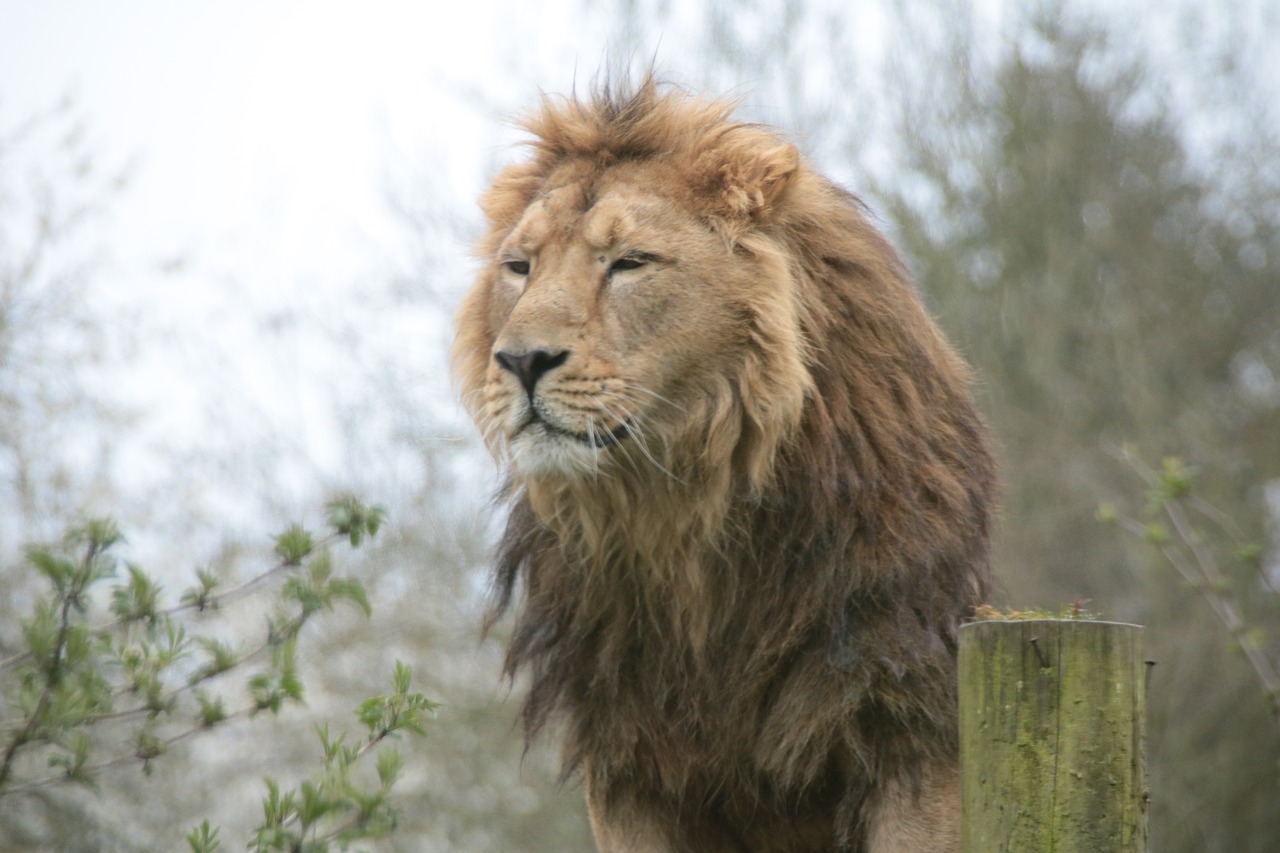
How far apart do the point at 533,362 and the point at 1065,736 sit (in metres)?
1.37

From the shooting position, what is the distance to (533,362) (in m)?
3.08

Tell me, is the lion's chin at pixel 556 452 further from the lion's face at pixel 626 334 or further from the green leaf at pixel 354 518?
the green leaf at pixel 354 518

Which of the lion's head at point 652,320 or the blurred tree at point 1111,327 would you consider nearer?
the lion's head at point 652,320

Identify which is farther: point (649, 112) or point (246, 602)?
point (246, 602)

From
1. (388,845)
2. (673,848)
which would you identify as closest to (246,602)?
(388,845)

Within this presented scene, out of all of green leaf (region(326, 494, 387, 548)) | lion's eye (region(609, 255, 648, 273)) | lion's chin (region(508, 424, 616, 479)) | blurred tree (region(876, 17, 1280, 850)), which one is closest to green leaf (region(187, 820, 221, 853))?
green leaf (region(326, 494, 387, 548))

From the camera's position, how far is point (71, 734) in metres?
2.22

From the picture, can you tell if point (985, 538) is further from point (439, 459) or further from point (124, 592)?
point (439, 459)

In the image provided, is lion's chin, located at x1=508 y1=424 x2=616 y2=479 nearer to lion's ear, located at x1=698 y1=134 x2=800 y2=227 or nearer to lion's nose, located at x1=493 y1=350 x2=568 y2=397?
lion's nose, located at x1=493 y1=350 x2=568 y2=397

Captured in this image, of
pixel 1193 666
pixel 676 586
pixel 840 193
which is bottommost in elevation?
pixel 676 586

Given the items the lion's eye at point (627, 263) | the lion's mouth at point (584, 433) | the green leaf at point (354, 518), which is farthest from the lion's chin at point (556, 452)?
the green leaf at point (354, 518)

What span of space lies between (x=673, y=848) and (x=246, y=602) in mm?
7847

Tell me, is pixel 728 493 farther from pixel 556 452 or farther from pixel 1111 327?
pixel 1111 327

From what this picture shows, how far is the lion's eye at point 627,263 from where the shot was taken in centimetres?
324
